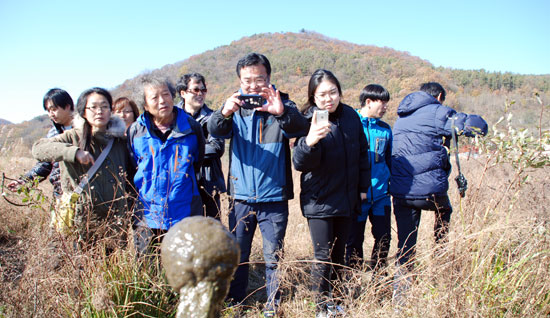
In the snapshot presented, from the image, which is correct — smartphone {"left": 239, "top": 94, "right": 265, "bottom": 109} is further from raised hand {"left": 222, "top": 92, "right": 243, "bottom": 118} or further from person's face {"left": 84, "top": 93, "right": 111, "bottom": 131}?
person's face {"left": 84, "top": 93, "right": 111, "bottom": 131}

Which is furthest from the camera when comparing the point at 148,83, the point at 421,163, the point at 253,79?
the point at 421,163

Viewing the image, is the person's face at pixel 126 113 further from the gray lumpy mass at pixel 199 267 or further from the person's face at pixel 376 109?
the gray lumpy mass at pixel 199 267

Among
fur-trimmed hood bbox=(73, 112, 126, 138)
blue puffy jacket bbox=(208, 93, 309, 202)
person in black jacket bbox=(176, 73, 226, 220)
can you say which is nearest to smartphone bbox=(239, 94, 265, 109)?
blue puffy jacket bbox=(208, 93, 309, 202)

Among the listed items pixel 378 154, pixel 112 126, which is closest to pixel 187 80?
pixel 112 126

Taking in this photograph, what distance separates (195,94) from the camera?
3707 millimetres

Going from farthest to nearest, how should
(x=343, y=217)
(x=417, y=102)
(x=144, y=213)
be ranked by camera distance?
1. (x=417, y=102)
2. (x=343, y=217)
3. (x=144, y=213)

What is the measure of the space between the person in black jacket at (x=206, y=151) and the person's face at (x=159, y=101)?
58cm

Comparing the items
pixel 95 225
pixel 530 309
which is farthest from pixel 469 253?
pixel 95 225

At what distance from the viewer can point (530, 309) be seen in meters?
2.05

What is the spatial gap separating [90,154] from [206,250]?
6.81 ft

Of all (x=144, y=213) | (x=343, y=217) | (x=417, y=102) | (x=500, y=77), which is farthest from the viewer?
(x=500, y=77)

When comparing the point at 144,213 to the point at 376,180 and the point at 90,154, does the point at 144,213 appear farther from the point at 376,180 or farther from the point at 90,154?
the point at 376,180

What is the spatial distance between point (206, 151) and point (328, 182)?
1259 millimetres

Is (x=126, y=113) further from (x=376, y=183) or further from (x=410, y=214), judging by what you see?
(x=410, y=214)
